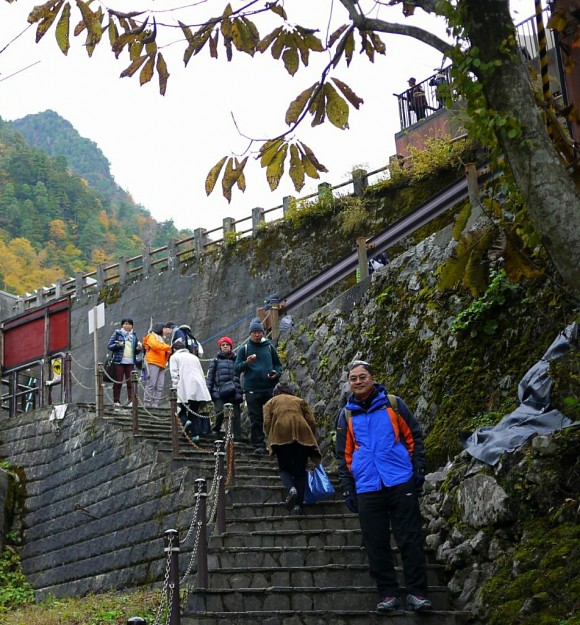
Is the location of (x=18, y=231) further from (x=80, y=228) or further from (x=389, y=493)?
(x=389, y=493)

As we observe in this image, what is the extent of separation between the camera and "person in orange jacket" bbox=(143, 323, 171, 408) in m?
16.1

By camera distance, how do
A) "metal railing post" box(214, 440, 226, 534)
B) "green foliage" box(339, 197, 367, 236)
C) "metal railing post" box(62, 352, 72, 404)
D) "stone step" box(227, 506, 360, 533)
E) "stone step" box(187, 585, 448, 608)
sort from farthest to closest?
"green foliage" box(339, 197, 367, 236)
"metal railing post" box(62, 352, 72, 404)
"metal railing post" box(214, 440, 226, 534)
"stone step" box(227, 506, 360, 533)
"stone step" box(187, 585, 448, 608)

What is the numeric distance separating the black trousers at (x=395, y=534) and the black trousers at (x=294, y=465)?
2.40m

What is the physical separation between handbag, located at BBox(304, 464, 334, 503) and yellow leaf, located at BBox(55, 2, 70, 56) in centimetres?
558

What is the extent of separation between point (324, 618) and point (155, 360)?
30.5ft

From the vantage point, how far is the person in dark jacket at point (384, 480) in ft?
23.1

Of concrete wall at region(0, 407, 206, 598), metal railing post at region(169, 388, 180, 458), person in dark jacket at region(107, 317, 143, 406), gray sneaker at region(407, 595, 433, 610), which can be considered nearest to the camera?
gray sneaker at region(407, 595, 433, 610)

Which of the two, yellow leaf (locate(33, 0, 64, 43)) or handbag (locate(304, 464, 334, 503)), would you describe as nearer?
yellow leaf (locate(33, 0, 64, 43))

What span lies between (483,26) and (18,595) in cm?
1005

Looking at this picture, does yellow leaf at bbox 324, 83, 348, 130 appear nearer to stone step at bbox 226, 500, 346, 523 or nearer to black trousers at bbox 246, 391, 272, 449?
stone step at bbox 226, 500, 346, 523

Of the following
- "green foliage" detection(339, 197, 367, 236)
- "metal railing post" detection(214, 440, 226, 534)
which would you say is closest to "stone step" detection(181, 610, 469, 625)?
"metal railing post" detection(214, 440, 226, 534)

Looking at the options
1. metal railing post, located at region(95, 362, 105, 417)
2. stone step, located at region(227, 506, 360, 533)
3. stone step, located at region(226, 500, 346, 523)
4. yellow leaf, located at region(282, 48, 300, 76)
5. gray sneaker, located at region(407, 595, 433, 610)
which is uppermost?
metal railing post, located at region(95, 362, 105, 417)

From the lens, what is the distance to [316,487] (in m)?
9.72

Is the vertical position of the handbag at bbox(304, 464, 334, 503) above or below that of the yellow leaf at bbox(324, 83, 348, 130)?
below
